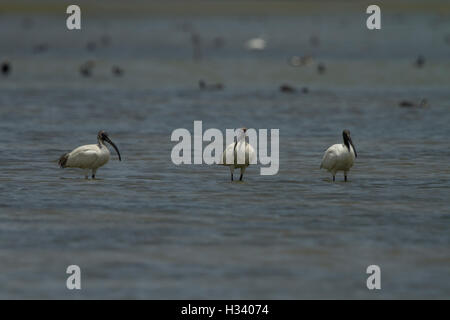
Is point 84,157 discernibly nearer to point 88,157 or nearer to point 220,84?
point 88,157

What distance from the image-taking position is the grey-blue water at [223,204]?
12539 mm

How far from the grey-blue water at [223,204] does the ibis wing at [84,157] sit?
0.42m

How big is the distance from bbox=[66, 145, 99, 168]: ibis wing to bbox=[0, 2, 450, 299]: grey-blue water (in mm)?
417

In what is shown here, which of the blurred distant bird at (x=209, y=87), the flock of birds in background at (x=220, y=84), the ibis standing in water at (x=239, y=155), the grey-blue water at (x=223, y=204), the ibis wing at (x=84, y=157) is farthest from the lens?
the blurred distant bird at (x=209, y=87)

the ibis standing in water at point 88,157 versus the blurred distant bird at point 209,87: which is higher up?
the blurred distant bird at point 209,87

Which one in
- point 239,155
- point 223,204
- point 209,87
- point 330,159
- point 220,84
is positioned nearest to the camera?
point 223,204

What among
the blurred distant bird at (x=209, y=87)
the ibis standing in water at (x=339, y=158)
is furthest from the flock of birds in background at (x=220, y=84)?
the ibis standing in water at (x=339, y=158)

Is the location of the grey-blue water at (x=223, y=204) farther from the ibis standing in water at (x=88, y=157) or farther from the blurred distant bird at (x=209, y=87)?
the blurred distant bird at (x=209, y=87)

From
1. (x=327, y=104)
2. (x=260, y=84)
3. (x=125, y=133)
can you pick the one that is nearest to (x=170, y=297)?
(x=125, y=133)

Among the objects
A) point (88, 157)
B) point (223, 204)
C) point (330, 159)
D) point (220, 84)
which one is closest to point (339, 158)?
point (330, 159)

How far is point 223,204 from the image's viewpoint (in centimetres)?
1750

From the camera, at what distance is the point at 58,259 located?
13.4 metres

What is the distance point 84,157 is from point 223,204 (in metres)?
3.49

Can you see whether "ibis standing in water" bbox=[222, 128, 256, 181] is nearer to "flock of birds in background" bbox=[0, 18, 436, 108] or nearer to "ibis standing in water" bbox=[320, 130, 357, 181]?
"ibis standing in water" bbox=[320, 130, 357, 181]
